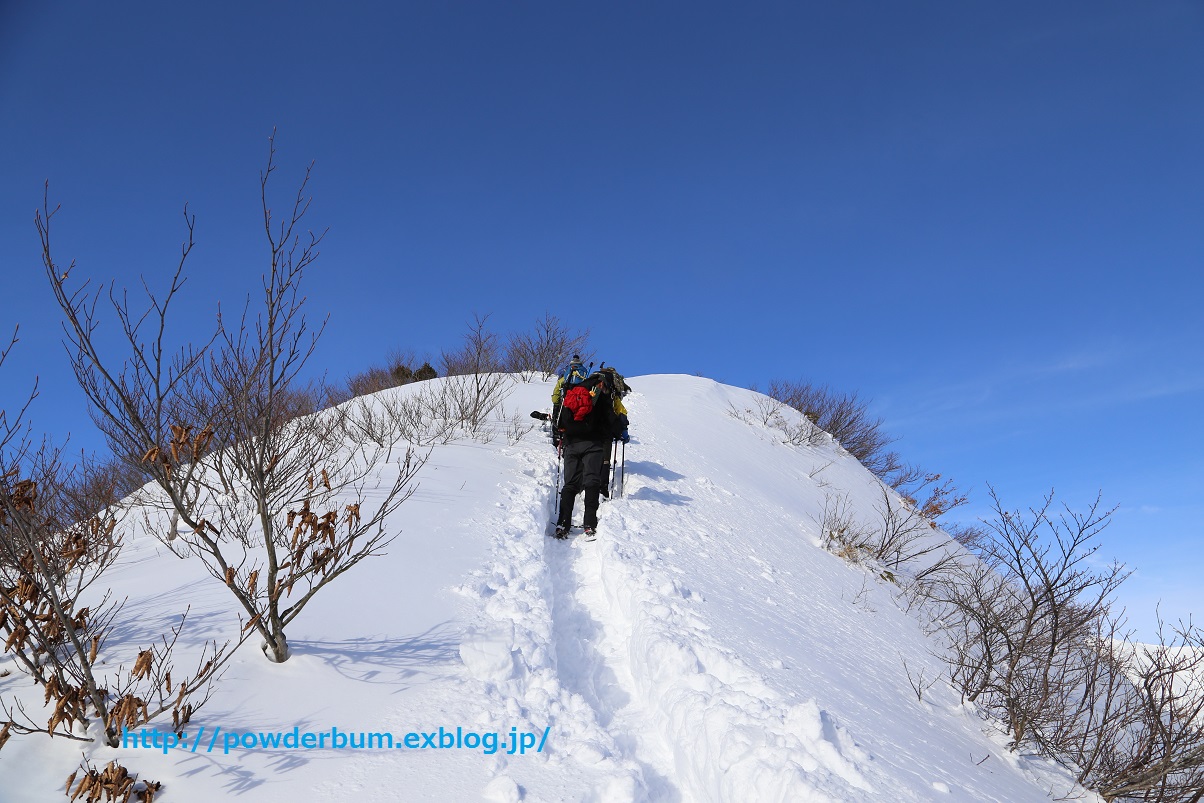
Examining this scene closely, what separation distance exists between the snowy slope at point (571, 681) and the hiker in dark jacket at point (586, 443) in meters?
0.38

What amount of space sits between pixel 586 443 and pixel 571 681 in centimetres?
327

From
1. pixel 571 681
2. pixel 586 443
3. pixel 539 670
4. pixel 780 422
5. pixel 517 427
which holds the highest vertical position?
pixel 780 422

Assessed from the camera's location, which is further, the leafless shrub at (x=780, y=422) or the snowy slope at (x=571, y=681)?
the leafless shrub at (x=780, y=422)

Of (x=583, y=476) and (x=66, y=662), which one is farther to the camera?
(x=583, y=476)

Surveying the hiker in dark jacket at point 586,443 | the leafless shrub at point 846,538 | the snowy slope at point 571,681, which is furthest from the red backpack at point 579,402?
the leafless shrub at point 846,538

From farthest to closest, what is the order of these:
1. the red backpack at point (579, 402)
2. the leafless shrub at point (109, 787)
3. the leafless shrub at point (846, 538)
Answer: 1. the leafless shrub at point (846, 538)
2. the red backpack at point (579, 402)
3. the leafless shrub at point (109, 787)

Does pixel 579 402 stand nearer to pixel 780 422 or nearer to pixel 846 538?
pixel 846 538

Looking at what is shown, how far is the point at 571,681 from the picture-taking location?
13.4ft

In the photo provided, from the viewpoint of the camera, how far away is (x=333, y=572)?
3.29 metres

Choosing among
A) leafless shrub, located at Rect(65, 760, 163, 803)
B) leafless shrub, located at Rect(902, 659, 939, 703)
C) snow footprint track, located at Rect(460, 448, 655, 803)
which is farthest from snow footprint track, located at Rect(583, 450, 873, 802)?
leafless shrub, located at Rect(65, 760, 163, 803)

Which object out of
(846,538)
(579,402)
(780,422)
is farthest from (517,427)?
(780,422)

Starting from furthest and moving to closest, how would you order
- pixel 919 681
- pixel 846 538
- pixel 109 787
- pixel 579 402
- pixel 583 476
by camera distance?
pixel 846 538, pixel 579 402, pixel 583 476, pixel 919 681, pixel 109 787

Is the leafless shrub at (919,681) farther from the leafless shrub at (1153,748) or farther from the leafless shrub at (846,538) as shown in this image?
the leafless shrub at (846,538)

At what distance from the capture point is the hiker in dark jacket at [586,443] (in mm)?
6773
